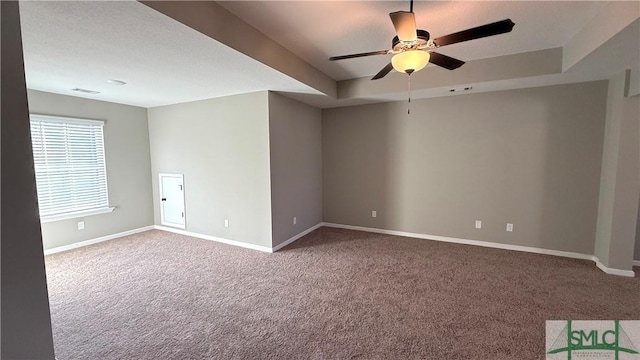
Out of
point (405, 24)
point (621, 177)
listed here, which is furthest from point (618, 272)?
point (405, 24)

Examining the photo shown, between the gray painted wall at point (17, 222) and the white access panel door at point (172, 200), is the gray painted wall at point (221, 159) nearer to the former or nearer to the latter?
the white access panel door at point (172, 200)

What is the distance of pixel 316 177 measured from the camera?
5.17 meters

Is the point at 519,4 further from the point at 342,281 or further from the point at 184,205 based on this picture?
the point at 184,205

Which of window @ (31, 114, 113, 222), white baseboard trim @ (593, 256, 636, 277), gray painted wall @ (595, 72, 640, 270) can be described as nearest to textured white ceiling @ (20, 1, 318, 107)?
window @ (31, 114, 113, 222)

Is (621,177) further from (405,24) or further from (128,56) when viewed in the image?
(128,56)

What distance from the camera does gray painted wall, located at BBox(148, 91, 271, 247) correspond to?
3.99 m

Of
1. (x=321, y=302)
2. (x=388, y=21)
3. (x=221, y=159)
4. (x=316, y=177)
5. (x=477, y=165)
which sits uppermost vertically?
(x=388, y=21)

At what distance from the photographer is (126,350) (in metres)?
1.99

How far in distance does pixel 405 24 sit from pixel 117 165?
526cm

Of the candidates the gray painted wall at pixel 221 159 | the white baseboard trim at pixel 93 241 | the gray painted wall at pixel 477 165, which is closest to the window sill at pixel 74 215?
the white baseboard trim at pixel 93 241

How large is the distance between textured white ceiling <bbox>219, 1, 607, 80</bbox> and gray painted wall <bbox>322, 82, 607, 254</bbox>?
114cm

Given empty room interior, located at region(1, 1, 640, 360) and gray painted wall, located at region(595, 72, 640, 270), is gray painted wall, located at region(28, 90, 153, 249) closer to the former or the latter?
empty room interior, located at region(1, 1, 640, 360)

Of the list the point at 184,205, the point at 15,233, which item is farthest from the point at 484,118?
the point at 184,205

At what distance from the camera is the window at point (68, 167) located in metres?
3.81
